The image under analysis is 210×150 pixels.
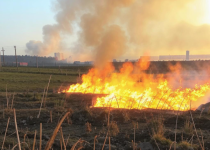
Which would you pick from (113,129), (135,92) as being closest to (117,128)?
(113,129)

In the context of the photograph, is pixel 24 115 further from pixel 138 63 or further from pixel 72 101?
pixel 138 63

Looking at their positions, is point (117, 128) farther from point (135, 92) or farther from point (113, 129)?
point (135, 92)

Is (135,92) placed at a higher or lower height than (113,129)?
higher

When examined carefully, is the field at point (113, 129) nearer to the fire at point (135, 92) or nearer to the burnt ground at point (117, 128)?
the burnt ground at point (117, 128)

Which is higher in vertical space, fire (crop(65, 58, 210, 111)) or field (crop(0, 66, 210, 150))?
fire (crop(65, 58, 210, 111))

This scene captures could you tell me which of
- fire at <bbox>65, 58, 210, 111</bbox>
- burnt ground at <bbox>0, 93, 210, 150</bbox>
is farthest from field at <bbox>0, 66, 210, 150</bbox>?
fire at <bbox>65, 58, 210, 111</bbox>

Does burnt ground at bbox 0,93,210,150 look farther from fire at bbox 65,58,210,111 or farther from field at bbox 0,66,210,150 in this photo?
fire at bbox 65,58,210,111

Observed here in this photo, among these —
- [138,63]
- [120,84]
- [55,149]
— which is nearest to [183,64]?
[138,63]

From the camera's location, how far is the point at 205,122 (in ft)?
31.8

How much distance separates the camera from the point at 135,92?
1498 cm

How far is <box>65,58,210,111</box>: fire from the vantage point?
13228 mm

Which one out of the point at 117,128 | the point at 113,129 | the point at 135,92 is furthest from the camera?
the point at 135,92

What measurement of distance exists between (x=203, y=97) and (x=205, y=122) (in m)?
5.05

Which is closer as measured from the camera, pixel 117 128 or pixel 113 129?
pixel 117 128
